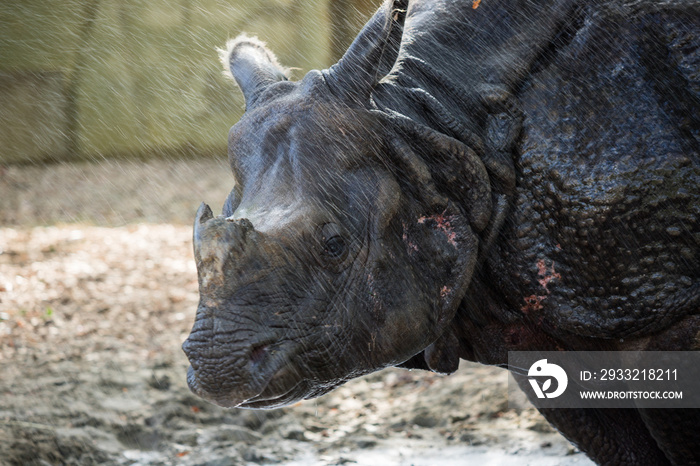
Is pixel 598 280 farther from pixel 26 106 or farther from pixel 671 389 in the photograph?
pixel 26 106

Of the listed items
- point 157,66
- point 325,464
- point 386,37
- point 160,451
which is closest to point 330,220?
point 386,37

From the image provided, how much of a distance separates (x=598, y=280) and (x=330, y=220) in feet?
3.36

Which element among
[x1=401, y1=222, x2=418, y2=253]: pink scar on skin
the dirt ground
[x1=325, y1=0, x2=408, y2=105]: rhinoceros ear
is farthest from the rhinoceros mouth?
the dirt ground

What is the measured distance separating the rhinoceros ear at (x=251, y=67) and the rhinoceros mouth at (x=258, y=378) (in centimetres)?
104

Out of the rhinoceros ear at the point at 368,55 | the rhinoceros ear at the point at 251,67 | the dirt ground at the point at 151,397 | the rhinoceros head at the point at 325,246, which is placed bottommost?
the dirt ground at the point at 151,397

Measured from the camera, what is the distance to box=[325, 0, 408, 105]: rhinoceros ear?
279 centimetres

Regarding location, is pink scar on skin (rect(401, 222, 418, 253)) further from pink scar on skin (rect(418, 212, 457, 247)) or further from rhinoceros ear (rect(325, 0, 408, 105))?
rhinoceros ear (rect(325, 0, 408, 105))

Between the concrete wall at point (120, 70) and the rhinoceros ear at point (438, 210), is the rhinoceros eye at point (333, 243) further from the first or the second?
the concrete wall at point (120, 70)

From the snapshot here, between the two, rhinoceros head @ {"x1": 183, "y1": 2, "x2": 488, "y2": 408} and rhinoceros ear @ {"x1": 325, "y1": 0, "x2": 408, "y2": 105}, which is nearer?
rhinoceros head @ {"x1": 183, "y1": 2, "x2": 488, "y2": 408}

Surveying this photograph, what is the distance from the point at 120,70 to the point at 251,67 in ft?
24.7

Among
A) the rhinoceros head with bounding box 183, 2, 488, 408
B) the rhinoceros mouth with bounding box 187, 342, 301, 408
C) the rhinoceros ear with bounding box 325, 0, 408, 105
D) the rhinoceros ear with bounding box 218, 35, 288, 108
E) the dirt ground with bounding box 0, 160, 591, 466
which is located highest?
the rhinoceros ear with bounding box 325, 0, 408, 105

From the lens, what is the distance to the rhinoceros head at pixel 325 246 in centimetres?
253

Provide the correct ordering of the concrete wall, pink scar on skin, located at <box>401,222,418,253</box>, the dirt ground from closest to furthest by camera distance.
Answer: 1. pink scar on skin, located at <box>401,222,418,253</box>
2. the dirt ground
3. the concrete wall

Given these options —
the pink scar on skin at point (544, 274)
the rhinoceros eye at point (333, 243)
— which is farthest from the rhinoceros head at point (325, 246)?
the pink scar on skin at point (544, 274)
